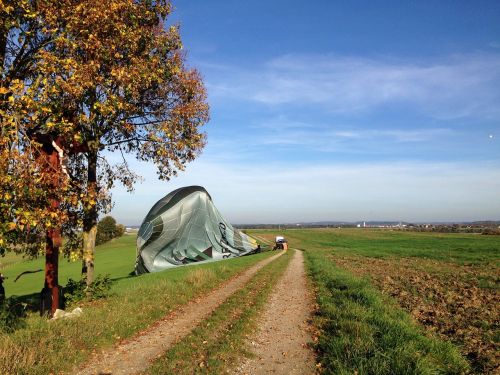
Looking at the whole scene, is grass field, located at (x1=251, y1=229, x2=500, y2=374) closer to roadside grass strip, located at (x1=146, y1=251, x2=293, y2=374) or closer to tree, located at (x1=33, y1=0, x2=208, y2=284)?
roadside grass strip, located at (x1=146, y1=251, x2=293, y2=374)

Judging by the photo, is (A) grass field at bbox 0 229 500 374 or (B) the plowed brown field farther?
(B) the plowed brown field

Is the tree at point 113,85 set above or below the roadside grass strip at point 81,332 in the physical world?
above

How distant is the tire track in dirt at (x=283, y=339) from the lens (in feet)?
25.2

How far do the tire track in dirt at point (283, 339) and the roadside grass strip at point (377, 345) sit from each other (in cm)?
38

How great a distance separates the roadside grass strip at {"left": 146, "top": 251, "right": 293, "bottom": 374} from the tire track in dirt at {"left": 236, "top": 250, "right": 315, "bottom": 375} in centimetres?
29

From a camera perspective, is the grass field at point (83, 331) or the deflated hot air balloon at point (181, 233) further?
the deflated hot air balloon at point (181, 233)

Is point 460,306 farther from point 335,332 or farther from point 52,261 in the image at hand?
point 52,261

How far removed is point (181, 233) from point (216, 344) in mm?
25805

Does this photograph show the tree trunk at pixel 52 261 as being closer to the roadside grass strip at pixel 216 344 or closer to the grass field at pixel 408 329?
the roadside grass strip at pixel 216 344

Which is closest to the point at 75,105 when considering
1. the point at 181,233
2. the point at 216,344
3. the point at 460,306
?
the point at 216,344

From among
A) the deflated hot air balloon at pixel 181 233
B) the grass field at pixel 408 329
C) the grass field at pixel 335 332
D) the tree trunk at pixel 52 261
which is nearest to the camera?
the grass field at pixel 408 329

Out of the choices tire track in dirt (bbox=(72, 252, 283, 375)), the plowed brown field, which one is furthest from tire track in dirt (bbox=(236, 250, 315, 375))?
the plowed brown field

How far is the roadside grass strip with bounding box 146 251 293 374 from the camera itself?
297 inches

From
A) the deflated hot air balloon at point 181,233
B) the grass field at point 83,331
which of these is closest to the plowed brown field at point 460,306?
the grass field at point 83,331
